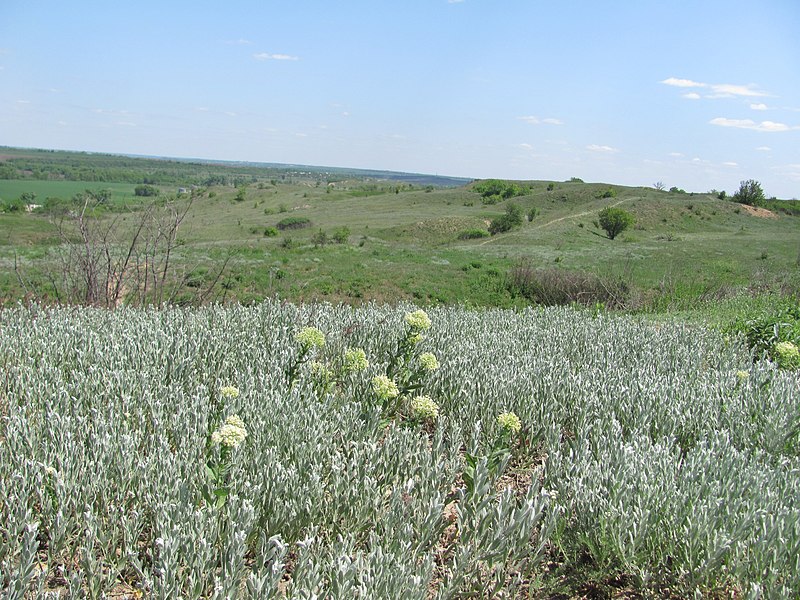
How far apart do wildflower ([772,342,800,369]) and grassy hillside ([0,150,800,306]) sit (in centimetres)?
624

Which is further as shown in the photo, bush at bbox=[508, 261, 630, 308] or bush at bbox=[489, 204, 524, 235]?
bush at bbox=[489, 204, 524, 235]

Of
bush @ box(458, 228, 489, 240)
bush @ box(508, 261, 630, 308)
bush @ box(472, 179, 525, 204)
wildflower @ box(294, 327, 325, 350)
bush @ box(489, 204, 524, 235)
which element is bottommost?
bush @ box(508, 261, 630, 308)

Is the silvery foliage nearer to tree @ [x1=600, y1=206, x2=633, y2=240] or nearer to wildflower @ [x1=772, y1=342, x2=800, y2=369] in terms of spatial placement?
wildflower @ [x1=772, y1=342, x2=800, y2=369]

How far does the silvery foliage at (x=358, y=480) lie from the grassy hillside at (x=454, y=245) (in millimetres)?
5104

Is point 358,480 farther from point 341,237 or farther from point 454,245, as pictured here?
point 341,237

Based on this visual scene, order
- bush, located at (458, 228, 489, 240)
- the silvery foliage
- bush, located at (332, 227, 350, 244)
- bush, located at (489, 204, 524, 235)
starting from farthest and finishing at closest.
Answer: bush, located at (489, 204, 524, 235), bush, located at (458, 228, 489, 240), bush, located at (332, 227, 350, 244), the silvery foliage

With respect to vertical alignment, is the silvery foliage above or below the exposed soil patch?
below

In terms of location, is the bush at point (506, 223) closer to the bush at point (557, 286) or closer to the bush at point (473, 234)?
the bush at point (473, 234)

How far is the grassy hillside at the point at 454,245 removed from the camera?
20.2 m

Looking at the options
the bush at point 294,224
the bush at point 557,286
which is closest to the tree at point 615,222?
the bush at point 557,286

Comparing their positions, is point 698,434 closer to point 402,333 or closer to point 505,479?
point 505,479

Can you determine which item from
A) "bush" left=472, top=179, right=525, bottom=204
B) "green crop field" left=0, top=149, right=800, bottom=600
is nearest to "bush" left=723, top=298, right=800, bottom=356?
"green crop field" left=0, top=149, right=800, bottom=600

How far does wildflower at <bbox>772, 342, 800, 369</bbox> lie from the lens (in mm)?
4574

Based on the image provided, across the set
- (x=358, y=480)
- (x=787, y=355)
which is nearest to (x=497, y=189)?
(x=787, y=355)
